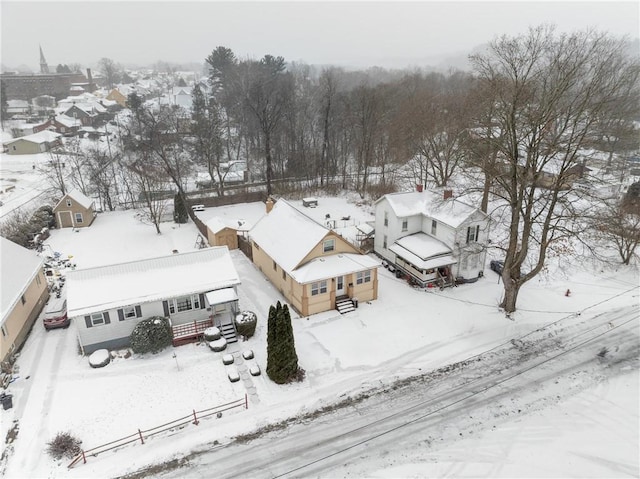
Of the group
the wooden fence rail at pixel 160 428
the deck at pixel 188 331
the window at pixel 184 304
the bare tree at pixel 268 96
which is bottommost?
the wooden fence rail at pixel 160 428

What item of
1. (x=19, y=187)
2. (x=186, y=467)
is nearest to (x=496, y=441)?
(x=186, y=467)

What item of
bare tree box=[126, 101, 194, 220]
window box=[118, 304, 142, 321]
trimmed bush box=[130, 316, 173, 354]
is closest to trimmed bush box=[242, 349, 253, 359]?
trimmed bush box=[130, 316, 173, 354]

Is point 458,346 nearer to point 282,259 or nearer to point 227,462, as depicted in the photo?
point 282,259

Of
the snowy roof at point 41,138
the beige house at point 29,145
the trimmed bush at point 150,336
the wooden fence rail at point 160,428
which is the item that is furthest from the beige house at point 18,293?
the snowy roof at point 41,138

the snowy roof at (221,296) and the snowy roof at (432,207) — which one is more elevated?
the snowy roof at (432,207)

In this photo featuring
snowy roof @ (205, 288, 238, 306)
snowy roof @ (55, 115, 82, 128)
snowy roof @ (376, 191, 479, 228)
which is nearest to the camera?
snowy roof @ (205, 288, 238, 306)

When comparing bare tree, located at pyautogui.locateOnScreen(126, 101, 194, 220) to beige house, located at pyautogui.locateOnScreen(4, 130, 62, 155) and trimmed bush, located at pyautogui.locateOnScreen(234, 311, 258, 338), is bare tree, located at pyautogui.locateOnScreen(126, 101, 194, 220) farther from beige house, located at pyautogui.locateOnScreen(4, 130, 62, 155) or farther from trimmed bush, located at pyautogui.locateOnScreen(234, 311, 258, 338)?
trimmed bush, located at pyautogui.locateOnScreen(234, 311, 258, 338)

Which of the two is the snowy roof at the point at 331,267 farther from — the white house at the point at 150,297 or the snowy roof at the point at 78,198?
the snowy roof at the point at 78,198
